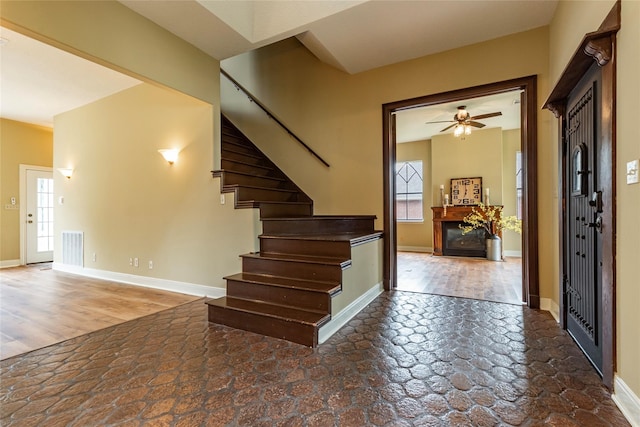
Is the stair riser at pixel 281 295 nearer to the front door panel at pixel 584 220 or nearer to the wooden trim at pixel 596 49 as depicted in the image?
the front door panel at pixel 584 220

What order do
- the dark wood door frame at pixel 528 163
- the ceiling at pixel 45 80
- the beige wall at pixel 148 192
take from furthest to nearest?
1. the beige wall at pixel 148 192
2. the ceiling at pixel 45 80
3. the dark wood door frame at pixel 528 163

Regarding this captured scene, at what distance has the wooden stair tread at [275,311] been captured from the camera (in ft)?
7.75

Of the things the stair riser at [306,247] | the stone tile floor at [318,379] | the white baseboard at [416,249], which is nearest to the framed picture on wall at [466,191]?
the white baseboard at [416,249]

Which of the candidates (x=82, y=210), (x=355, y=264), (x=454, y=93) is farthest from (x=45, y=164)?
(x=454, y=93)

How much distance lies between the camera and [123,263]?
4.49 metres

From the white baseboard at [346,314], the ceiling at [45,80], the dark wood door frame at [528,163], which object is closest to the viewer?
the white baseboard at [346,314]

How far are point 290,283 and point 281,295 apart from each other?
5.4 inches

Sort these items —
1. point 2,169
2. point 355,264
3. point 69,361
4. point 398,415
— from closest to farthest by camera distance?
point 398,415, point 69,361, point 355,264, point 2,169

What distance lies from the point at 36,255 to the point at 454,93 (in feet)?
27.7

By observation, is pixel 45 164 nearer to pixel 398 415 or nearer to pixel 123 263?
pixel 123 263

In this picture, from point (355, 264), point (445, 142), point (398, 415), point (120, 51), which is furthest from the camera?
point (445, 142)

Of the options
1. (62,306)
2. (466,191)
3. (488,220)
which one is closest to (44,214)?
(62,306)

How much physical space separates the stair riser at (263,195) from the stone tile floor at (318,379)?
1.55 metres

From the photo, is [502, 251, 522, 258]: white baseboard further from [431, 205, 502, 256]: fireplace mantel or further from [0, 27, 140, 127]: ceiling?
[0, 27, 140, 127]: ceiling
